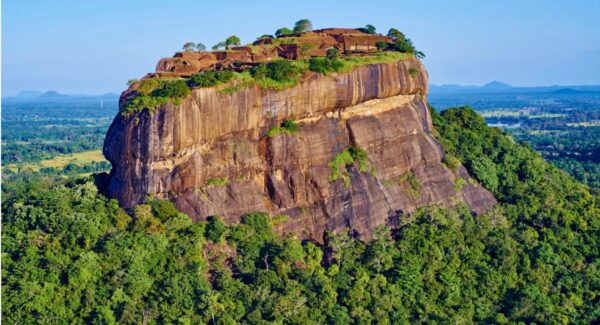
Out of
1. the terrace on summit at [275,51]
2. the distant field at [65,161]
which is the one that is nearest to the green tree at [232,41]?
the terrace on summit at [275,51]

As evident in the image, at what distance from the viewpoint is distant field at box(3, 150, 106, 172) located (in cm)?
10749

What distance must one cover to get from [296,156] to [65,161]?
84.2 m

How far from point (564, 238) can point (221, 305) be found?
22687mm

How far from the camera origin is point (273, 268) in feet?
119

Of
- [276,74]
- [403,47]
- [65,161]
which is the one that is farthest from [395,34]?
[65,161]

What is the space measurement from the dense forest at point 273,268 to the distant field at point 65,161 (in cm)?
6767

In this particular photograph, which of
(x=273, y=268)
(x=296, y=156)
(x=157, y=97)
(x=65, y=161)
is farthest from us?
(x=65, y=161)

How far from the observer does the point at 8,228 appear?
37156 millimetres

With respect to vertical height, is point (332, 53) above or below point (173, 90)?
above

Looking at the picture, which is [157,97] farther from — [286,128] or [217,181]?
[286,128]

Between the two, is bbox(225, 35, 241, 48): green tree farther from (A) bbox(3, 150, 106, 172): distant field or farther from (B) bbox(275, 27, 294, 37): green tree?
(A) bbox(3, 150, 106, 172): distant field

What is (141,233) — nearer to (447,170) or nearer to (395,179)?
(395,179)

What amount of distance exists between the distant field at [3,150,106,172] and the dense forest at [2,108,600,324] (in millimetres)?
67671

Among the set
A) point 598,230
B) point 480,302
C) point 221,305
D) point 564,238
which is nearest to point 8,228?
point 221,305
